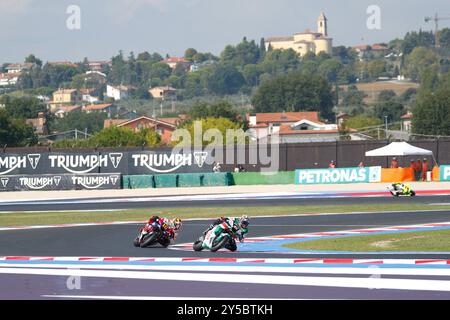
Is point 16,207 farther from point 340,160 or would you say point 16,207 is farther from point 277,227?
point 340,160

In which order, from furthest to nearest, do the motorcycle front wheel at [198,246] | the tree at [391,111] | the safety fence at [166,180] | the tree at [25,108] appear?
1. the tree at [391,111]
2. the tree at [25,108]
3. the safety fence at [166,180]
4. the motorcycle front wheel at [198,246]

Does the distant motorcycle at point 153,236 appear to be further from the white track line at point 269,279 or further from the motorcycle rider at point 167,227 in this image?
the white track line at point 269,279

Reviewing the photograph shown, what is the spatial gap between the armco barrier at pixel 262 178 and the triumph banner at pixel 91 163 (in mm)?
3432

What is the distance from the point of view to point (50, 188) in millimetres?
58625

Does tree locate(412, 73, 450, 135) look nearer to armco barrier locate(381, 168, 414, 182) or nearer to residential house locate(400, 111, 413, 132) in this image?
residential house locate(400, 111, 413, 132)

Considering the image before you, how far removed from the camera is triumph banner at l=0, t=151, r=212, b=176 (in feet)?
204

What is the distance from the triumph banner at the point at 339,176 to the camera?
56.9 m

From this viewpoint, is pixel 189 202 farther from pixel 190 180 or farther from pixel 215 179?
pixel 190 180

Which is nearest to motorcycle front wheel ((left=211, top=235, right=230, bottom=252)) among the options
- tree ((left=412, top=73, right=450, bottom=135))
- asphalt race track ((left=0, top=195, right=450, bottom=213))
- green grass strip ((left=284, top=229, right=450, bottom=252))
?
green grass strip ((left=284, top=229, right=450, bottom=252))

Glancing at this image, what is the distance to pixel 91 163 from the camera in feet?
204

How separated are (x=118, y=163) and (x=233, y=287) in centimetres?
4336

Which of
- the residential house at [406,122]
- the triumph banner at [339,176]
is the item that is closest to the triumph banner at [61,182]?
the triumph banner at [339,176]

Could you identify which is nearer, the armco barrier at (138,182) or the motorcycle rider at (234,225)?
the motorcycle rider at (234,225)

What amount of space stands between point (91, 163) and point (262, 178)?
1118 cm
